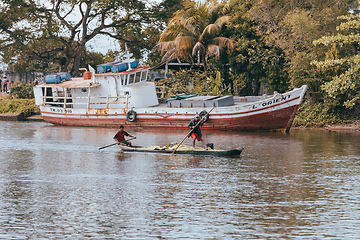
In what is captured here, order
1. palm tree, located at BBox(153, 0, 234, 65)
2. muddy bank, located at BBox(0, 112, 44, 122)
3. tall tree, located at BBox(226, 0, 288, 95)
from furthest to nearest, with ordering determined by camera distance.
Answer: muddy bank, located at BBox(0, 112, 44, 122) < palm tree, located at BBox(153, 0, 234, 65) < tall tree, located at BBox(226, 0, 288, 95)

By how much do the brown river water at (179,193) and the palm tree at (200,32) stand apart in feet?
48.8

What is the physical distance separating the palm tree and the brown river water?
48.8 ft

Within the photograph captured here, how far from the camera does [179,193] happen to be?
13875mm

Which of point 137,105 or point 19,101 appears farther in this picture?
point 19,101

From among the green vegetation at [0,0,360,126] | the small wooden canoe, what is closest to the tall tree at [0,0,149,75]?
the green vegetation at [0,0,360,126]

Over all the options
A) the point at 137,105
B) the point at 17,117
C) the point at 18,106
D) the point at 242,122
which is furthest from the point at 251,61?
the point at 18,106

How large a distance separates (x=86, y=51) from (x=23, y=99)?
377 inches

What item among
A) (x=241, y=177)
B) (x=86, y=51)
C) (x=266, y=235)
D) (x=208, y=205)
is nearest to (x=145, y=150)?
(x=241, y=177)

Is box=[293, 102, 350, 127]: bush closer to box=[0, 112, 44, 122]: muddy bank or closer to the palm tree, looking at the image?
the palm tree

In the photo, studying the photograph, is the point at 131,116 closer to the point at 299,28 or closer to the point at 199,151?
the point at 199,151

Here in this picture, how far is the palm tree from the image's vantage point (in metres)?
36.8

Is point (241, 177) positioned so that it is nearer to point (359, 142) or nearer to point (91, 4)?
point (359, 142)

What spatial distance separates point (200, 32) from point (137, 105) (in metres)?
9.09

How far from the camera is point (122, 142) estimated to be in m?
21.3
